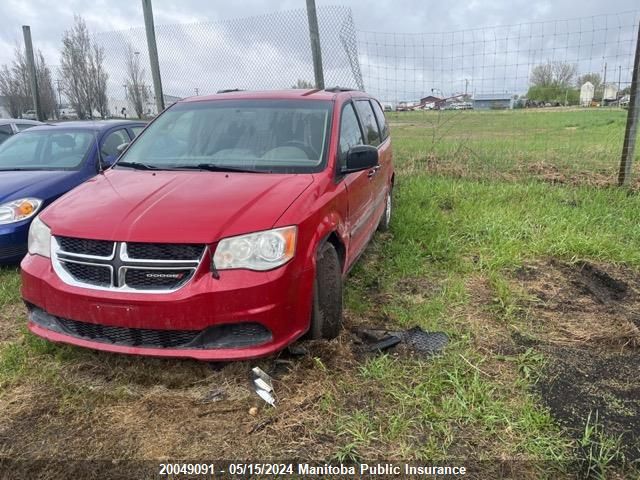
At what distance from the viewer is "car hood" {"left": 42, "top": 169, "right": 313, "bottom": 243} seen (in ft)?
8.57

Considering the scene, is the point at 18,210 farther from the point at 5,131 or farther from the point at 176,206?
the point at 5,131

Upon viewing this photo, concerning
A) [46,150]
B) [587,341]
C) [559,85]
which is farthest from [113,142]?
[559,85]

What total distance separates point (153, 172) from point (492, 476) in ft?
9.09

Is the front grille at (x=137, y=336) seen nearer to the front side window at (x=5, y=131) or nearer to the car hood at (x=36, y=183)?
the car hood at (x=36, y=183)

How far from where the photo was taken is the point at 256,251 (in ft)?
8.61

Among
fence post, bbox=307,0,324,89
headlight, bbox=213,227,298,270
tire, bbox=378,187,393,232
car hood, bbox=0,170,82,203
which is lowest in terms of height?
tire, bbox=378,187,393,232

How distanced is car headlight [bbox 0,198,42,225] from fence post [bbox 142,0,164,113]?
13.3 feet

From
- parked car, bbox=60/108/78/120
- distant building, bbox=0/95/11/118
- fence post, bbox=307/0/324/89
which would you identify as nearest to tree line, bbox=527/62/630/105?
fence post, bbox=307/0/324/89

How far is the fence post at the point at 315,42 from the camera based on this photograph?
284 inches

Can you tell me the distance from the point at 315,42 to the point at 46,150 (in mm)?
4000

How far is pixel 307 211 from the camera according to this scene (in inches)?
113

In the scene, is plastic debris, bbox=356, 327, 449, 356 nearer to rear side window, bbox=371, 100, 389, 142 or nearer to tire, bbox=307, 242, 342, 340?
tire, bbox=307, 242, 342, 340

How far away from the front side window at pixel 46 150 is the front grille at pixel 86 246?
117 inches

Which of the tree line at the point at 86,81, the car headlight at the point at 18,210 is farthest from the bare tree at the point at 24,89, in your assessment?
the car headlight at the point at 18,210
